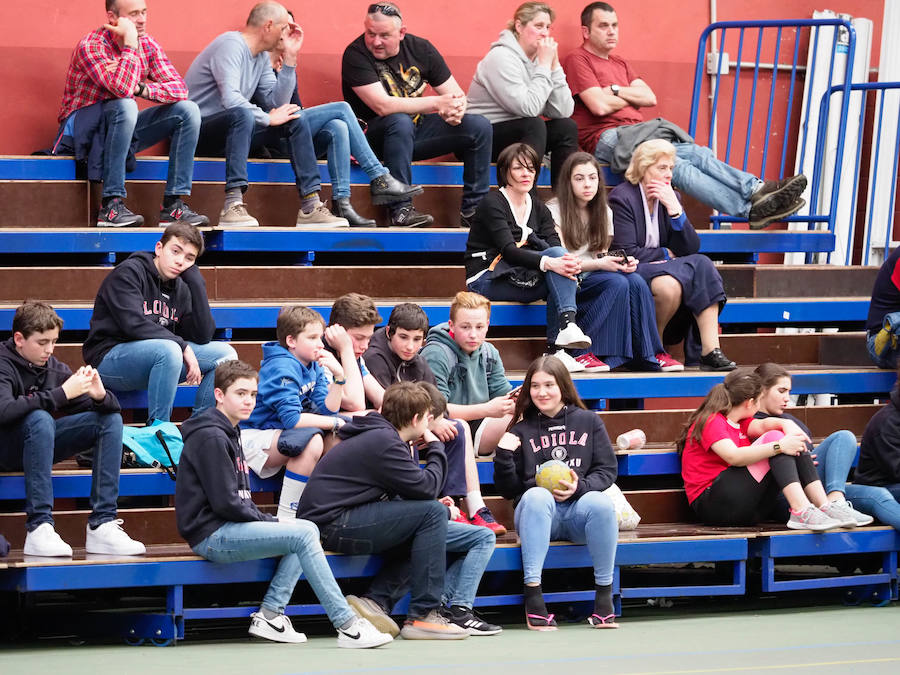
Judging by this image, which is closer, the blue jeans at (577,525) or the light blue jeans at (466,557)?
the light blue jeans at (466,557)

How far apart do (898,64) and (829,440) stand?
4005 mm

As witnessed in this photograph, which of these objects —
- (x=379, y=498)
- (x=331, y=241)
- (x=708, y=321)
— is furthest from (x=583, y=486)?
(x=331, y=241)

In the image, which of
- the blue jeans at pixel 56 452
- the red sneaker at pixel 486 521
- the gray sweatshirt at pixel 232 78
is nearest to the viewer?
the blue jeans at pixel 56 452

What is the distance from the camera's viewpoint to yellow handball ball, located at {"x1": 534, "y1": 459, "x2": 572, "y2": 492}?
5301mm

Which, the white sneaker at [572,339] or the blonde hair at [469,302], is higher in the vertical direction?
the blonde hair at [469,302]

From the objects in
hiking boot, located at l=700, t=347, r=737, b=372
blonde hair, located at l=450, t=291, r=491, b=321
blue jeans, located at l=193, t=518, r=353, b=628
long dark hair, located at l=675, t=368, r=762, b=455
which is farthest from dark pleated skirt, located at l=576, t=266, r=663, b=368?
blue jeans, located at l=193, t=518, r=353, b=628

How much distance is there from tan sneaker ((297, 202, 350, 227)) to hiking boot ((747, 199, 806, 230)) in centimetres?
241

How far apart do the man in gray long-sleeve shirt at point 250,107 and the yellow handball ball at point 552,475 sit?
2.32m

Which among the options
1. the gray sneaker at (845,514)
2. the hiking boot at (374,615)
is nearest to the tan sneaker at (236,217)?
the hiking boot at (374,615)

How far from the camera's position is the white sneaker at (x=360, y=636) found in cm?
469

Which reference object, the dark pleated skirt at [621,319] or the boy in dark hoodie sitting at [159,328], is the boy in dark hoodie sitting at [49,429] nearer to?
the boy in dark hoodie sitting at [159,328]

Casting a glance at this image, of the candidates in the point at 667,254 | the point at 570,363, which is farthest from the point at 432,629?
the point at 667,254

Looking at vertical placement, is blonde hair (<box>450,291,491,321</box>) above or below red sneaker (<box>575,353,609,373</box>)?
above

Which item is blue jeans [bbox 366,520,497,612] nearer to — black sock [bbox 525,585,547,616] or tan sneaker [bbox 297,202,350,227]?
black sock [bbox 525,585,547,616]
